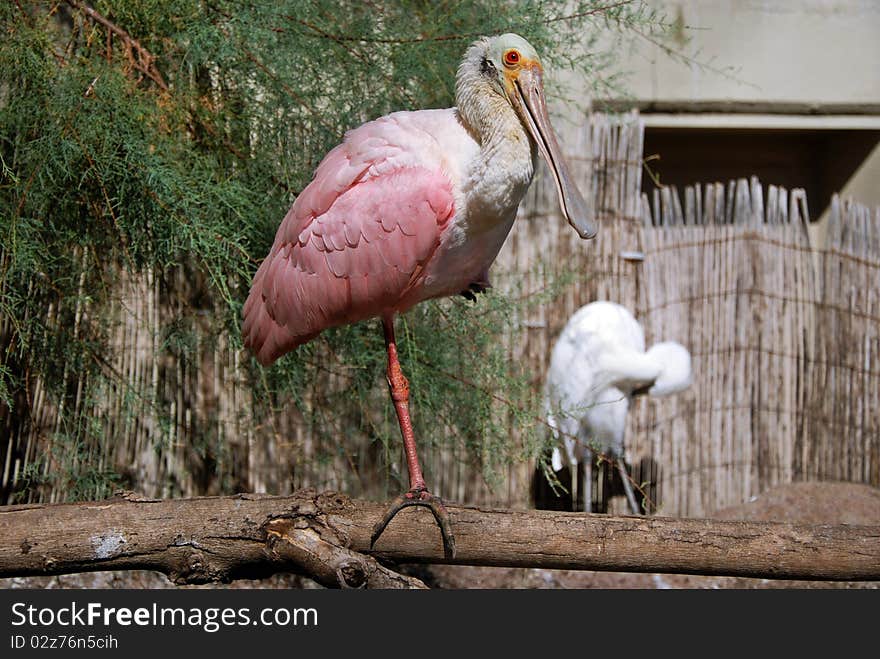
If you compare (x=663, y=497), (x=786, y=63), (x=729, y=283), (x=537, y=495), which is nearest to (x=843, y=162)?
(x=786, y=63)

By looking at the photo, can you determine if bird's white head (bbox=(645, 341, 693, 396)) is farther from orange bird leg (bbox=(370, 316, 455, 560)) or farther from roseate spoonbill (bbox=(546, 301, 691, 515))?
orange bird leg (bbox=(370, 316, 455, 560))

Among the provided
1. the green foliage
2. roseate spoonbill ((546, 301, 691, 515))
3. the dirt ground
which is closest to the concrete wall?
roseate spoonbill ((546, 301, 691, 515))

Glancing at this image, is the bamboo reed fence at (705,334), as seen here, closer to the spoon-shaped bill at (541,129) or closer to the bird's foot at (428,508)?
the spoon-shaped bill at (541,129)

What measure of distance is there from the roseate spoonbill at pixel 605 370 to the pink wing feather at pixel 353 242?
2.18 meters

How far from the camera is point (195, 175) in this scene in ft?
13.0

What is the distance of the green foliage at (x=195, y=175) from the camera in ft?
12.6

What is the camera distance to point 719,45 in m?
6.54

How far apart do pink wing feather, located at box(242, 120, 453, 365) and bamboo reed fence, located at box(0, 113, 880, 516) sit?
199 cm

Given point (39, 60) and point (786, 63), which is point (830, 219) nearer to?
point (786, 63)

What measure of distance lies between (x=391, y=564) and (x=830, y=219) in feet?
13.3

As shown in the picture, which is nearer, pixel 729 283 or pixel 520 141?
pixel 520 141

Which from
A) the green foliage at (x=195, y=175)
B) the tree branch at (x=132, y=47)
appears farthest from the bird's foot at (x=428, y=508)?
the tree branch at (x=132, y=47)

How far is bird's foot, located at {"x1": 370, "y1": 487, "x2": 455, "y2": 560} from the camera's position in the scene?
285 centimetres

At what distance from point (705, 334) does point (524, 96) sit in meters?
3.21
